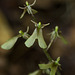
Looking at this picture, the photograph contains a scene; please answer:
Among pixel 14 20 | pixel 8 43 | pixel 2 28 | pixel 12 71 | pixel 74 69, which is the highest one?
pixel 14 20

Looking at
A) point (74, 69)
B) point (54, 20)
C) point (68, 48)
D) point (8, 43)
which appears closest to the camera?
point (8, 43)

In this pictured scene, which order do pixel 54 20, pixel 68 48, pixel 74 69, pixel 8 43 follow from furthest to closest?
pixel 54 20 → pixel 68 48 → pixel 74 69 → pixel 8 43

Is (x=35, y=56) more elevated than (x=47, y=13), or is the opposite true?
(x=47, y=13)

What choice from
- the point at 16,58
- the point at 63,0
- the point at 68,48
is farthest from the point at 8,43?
the point at 63,0

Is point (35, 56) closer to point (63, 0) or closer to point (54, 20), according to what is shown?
point (54, 20)

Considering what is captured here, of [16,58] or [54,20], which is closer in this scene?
[16,58]

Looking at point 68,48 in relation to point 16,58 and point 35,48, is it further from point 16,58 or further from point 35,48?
point 16,58

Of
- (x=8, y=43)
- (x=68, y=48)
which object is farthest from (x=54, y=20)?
(x=8, y=43)
